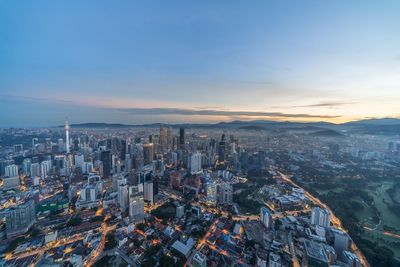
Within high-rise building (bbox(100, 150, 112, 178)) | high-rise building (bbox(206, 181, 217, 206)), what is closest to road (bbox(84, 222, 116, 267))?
Answer: high-rise building (bbox(206, 181, 217, 206))

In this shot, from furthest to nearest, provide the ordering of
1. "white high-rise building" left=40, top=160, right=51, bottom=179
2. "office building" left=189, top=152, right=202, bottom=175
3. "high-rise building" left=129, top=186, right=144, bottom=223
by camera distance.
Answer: "office building" left=189, top=152, right=202, bottom=175, "white high-rise building" left=40, top=160, right=51, bottom=179, "high-rise building" left=129, top=186, right=144, bottom=223

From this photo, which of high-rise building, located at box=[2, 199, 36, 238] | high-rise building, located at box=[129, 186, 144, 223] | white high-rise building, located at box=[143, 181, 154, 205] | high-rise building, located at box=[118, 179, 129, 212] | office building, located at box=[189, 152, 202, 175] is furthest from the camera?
office building, located at box=[189, 152, 202, 175]

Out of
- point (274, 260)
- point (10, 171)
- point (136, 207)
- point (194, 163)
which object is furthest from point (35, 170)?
point (274, 260)

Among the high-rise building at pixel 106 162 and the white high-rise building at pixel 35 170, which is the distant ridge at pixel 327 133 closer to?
the high-rise building at pixel 106 162

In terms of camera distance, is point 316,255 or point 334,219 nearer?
point 316,255

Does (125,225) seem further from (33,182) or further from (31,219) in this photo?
(33,182)

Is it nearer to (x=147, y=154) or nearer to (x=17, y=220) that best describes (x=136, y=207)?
(x=17, y=220)

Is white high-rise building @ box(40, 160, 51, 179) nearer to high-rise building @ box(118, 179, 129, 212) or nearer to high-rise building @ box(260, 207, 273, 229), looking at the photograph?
high-rise building @ box(118, 179, 129, 212)

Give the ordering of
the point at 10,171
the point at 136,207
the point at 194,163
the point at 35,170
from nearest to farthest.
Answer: the point at 136,207
the point at 10,171
the point at 35,170
the point at 194,163
